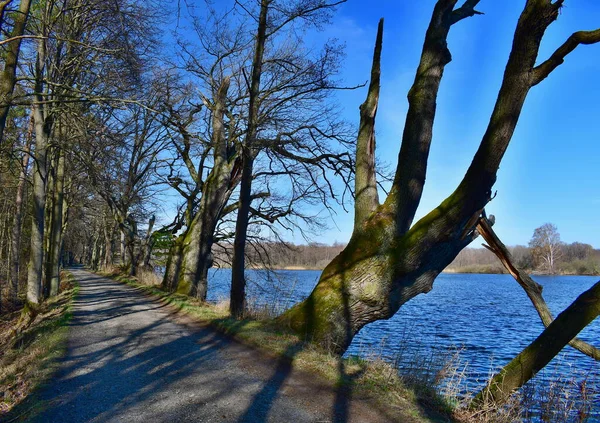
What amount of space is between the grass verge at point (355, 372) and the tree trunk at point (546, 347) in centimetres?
63

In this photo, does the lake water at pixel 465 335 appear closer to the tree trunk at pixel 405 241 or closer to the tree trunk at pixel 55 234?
the tree trunk at pixel 405 241

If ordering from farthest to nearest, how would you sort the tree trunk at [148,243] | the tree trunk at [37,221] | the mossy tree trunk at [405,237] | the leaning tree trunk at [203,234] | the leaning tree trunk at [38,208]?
the tree trunk at [148,243] < the leaning tree trunk at [203,234] < the tree trunk at [37,221] < the leaning tree trunk at [38,208] < the mossy tree trunk at [405,237]

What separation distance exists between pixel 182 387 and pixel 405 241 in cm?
384

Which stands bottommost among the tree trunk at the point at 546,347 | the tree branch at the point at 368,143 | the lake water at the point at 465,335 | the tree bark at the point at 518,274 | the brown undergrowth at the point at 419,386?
the lake water at the point at 465,335

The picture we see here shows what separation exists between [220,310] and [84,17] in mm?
9607

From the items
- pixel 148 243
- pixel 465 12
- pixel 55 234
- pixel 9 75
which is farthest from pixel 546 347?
pixel 148 243

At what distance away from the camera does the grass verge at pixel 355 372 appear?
4.92m

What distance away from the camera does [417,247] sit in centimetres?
695

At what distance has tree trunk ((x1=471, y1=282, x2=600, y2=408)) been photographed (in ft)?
16.3

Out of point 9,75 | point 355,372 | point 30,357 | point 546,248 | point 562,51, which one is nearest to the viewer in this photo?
point 562,51

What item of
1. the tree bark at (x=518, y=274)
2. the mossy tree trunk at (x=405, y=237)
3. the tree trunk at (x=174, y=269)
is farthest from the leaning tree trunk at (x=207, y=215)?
the tree bark at (x=518, y=274)

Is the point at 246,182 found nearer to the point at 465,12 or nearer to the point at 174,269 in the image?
the point at 465,12

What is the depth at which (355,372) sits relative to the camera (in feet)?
19.1

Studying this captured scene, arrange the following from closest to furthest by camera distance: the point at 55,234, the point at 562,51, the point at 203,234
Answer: the point at 562,51, the point at 203,234, the point at 55,234
